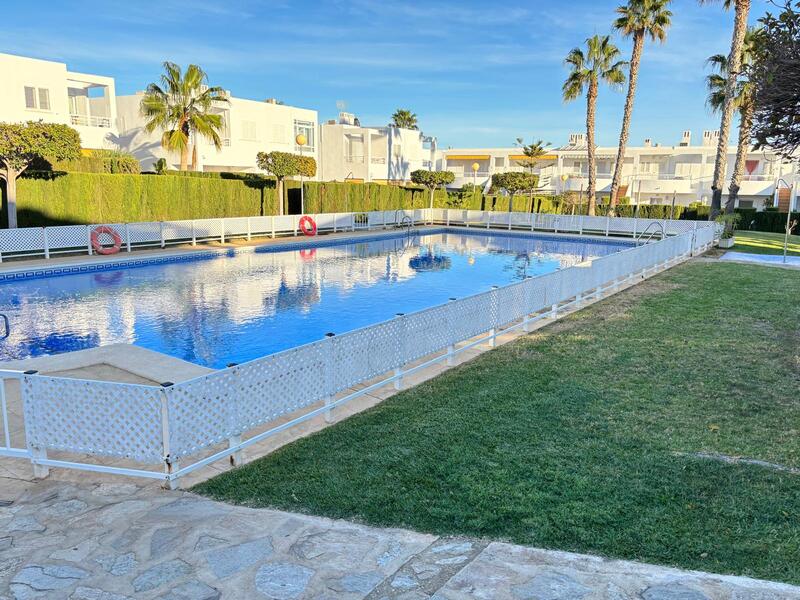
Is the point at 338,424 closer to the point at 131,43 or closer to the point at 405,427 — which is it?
the point at 405,427

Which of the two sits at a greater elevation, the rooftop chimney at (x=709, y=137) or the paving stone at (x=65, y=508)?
the rooftop chimney at (x=709, y=137)

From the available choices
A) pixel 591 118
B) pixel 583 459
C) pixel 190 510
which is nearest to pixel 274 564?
pixel 190 510

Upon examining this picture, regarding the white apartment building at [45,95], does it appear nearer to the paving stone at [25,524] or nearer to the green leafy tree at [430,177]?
the green leafy tree at [430,177]

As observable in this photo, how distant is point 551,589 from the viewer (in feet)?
11.3

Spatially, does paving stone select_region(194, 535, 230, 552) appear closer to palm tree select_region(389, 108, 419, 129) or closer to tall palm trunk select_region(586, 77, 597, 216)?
tall palm trunk select_region(586, 77, 597, 216)

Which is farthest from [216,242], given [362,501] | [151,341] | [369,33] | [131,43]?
[362,501]

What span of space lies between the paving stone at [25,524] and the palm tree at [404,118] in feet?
196

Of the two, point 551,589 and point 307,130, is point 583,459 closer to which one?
point 551,589

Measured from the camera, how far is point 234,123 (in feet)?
115

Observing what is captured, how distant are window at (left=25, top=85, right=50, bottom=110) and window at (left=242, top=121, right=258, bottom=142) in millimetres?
10828

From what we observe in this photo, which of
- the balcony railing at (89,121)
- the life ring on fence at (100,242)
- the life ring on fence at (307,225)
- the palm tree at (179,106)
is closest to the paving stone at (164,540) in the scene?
the life ring on fence at (100,242)

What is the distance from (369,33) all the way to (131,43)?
13.6m

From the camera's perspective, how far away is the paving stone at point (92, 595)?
11.2 feet

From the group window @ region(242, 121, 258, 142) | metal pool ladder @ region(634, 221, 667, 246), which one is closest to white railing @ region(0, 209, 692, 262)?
metal pool ladder @ region(634, 221, 667, 246)
